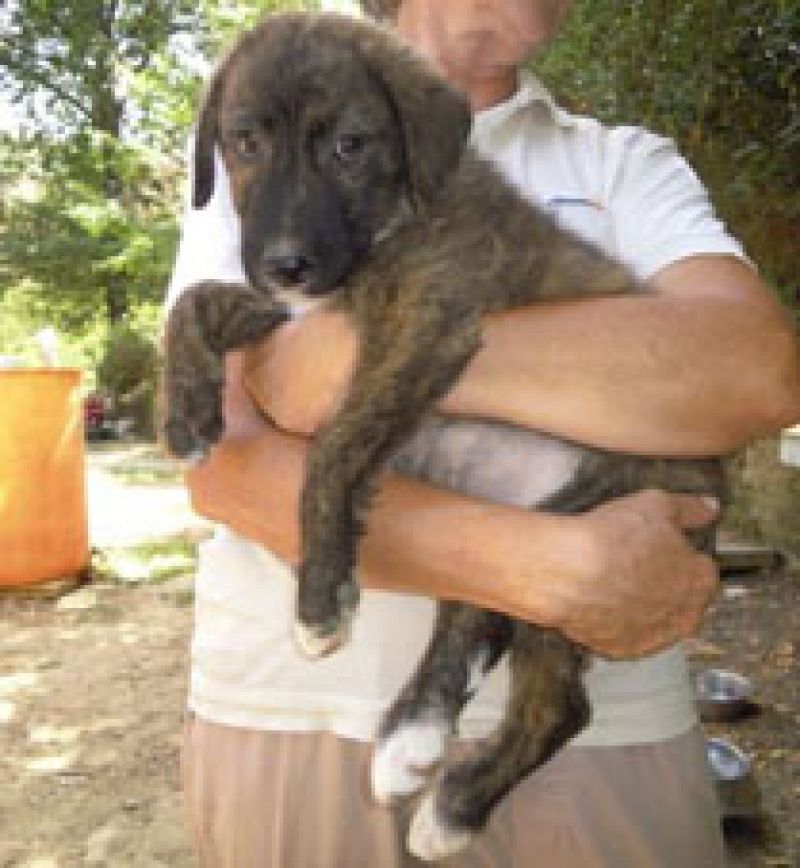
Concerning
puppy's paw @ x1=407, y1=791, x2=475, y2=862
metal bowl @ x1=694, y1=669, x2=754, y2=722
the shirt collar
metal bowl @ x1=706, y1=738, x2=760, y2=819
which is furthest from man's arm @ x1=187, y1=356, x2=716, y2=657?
metal bowl @ x1=694, y1=669, x2=754, y2=722

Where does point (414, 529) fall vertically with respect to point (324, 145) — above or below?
below

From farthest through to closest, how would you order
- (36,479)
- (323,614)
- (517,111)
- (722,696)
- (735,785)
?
(36,479), (722,696), (735,785), (517,111), (323,614)

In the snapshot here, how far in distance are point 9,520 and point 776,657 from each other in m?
4.13

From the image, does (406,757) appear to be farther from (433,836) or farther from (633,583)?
(633,583)

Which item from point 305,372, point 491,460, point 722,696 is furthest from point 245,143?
point 722,696

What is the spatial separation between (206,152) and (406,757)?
3.31 feet

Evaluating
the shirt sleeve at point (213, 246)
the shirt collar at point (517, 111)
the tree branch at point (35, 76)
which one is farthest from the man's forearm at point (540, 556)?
the tree branch at point (35, 76)

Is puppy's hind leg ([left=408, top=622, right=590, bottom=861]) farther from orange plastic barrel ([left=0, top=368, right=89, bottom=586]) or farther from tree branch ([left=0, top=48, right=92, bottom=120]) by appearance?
tree branch ([left=0, top=48, right=92, bottom=120])

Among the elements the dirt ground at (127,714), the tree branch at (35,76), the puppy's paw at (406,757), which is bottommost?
the dirt ground at (127,714)

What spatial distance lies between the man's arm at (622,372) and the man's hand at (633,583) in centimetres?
12

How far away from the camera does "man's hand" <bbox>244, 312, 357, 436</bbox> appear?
A: 1.93 m

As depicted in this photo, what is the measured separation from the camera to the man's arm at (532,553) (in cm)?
176

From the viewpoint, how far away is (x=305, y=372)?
1.92 meters

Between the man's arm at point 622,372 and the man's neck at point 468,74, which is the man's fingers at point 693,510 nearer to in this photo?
the man's arm at point 622,372
